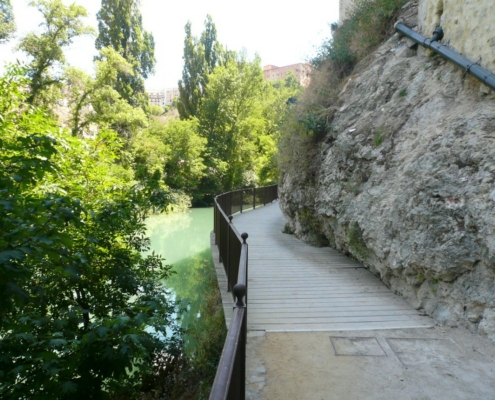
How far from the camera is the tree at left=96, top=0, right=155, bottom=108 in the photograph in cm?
3045

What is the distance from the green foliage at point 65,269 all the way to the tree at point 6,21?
19670mm

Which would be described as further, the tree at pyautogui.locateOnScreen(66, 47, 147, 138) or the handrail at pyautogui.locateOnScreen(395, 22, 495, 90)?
the tree at pyautogui.locateOnScreen(66, 47, 147, 138)

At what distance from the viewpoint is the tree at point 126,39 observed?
3045cm

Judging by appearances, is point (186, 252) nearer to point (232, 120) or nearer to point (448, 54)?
point (448, 54)

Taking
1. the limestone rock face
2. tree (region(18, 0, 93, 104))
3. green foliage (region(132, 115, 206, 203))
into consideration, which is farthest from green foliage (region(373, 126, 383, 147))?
green foliage (region(132, 115, 206, 203))

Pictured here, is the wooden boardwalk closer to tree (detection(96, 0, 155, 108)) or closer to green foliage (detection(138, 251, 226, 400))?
green foliage (detection(138, 251, 226, 400))

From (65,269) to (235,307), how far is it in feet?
5.03

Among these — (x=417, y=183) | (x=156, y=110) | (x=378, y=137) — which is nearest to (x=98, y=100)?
(x=156, y=110)

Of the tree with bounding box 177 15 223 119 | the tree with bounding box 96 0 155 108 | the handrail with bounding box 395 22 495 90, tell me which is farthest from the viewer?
the tree with bounding box 177 15 223 119

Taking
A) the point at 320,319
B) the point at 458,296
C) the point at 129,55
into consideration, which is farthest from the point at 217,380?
the point at 129,55

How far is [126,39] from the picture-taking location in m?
31.3

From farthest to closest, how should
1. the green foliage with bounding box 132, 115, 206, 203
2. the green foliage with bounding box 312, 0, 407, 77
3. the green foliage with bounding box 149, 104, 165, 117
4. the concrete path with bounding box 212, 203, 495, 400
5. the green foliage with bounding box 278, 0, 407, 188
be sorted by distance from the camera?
the green foliage with bounding box 149, 104, 165, 117 → the green foliage with bounding box 132, 115, 206, 203 → the green foliage with bounding box 312, 0, 407, 77 → the green foliage with bounding box 278, 0, 407, 188 → the concrete path with bounding box 212, 203, 495, 400

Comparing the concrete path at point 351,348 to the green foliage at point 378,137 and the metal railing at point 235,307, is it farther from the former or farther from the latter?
the green foliage at point 378,137

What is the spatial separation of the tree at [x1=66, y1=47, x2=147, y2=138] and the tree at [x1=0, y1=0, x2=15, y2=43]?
12.5 feet
